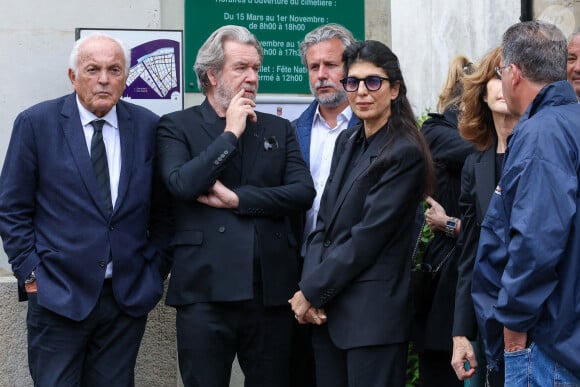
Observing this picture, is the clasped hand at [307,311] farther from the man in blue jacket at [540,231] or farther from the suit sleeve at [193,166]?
the man in blue jacket at [540,231]

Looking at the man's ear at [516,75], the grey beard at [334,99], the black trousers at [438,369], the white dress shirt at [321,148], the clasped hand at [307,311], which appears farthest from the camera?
the grey beard at [334,99]

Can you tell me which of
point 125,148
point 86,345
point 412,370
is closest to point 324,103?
point 125,148

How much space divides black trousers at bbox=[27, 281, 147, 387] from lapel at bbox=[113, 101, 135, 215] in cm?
45

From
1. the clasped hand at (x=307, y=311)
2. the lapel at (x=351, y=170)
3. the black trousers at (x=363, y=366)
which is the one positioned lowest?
the black trousers at (x=363, y=366)

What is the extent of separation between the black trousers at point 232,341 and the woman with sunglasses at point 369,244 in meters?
0.31

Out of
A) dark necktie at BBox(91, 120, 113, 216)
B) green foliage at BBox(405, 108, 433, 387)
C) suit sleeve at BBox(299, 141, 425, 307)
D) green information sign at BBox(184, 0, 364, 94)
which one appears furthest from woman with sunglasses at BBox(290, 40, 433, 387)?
green information sign at BBox(184, 0, 364, 94)

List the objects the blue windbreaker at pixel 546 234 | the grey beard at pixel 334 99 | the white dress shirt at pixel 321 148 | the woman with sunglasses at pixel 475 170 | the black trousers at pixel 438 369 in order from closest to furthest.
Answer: the blue windbreaker at pixel 546 234, the woman with sunglasses at pixel 475 170, the black trousers at pixel 438 369, the white dress shirt at pixel 321 148, the grey beard at pixel 334 99

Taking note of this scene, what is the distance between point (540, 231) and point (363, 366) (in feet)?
4.34

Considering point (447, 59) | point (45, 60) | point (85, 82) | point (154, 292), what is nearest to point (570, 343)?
point (154, 292)

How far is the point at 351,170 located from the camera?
5066 millimetres

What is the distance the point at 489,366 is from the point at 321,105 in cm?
205

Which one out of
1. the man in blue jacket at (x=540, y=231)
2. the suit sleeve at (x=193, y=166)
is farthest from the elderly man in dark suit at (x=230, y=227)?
the man in blue jacket at (x=540, y=231)

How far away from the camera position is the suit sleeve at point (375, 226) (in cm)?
477

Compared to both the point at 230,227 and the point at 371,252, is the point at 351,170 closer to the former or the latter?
the point at 371,252
